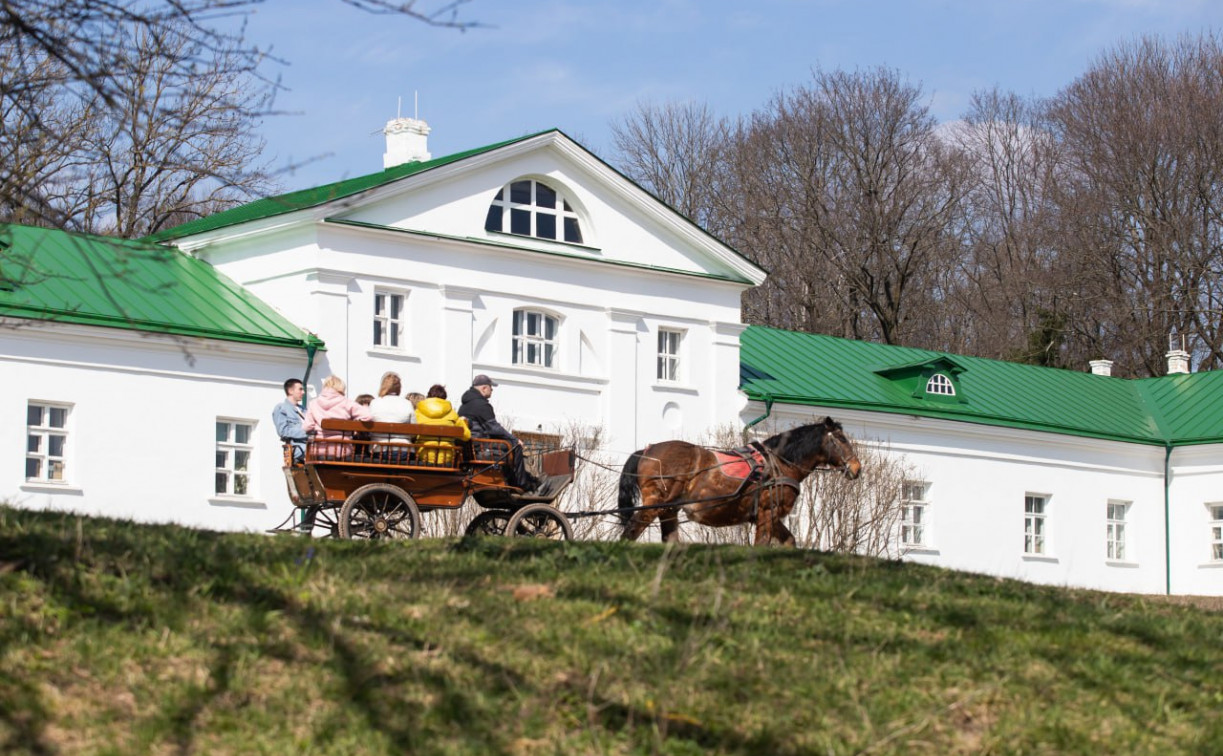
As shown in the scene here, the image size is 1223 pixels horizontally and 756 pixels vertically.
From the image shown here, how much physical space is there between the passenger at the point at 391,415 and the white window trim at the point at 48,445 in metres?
10.7

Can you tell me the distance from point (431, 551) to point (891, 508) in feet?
70.4

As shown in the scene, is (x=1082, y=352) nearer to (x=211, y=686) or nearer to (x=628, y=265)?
(x=628, y=265)

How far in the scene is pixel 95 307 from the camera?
88.8ft

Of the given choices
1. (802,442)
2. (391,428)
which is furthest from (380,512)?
(802,442)

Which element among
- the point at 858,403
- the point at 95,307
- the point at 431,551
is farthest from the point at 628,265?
the point at 431,551

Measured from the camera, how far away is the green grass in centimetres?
834

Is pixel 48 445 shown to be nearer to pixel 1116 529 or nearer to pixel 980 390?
pixel 980 390

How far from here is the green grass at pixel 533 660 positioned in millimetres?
8344

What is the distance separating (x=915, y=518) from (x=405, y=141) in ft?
41.0

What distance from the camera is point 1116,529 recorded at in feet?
137

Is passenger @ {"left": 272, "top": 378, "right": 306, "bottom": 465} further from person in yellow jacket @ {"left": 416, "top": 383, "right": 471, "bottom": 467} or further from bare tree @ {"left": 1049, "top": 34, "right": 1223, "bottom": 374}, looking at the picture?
bare tree @ {"left": 1049, "top": 34, "right": 1223, "bottom": 374}

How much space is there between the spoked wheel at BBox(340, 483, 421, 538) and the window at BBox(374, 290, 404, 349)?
1434 centimetres

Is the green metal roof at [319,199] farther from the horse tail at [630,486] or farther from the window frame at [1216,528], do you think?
the window frame at [1216,528]

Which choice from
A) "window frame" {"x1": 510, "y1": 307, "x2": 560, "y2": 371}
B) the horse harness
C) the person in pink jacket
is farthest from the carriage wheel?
"window frame" {"x1": 510, "y1": 307, "x2": 560, "y2": 371}
